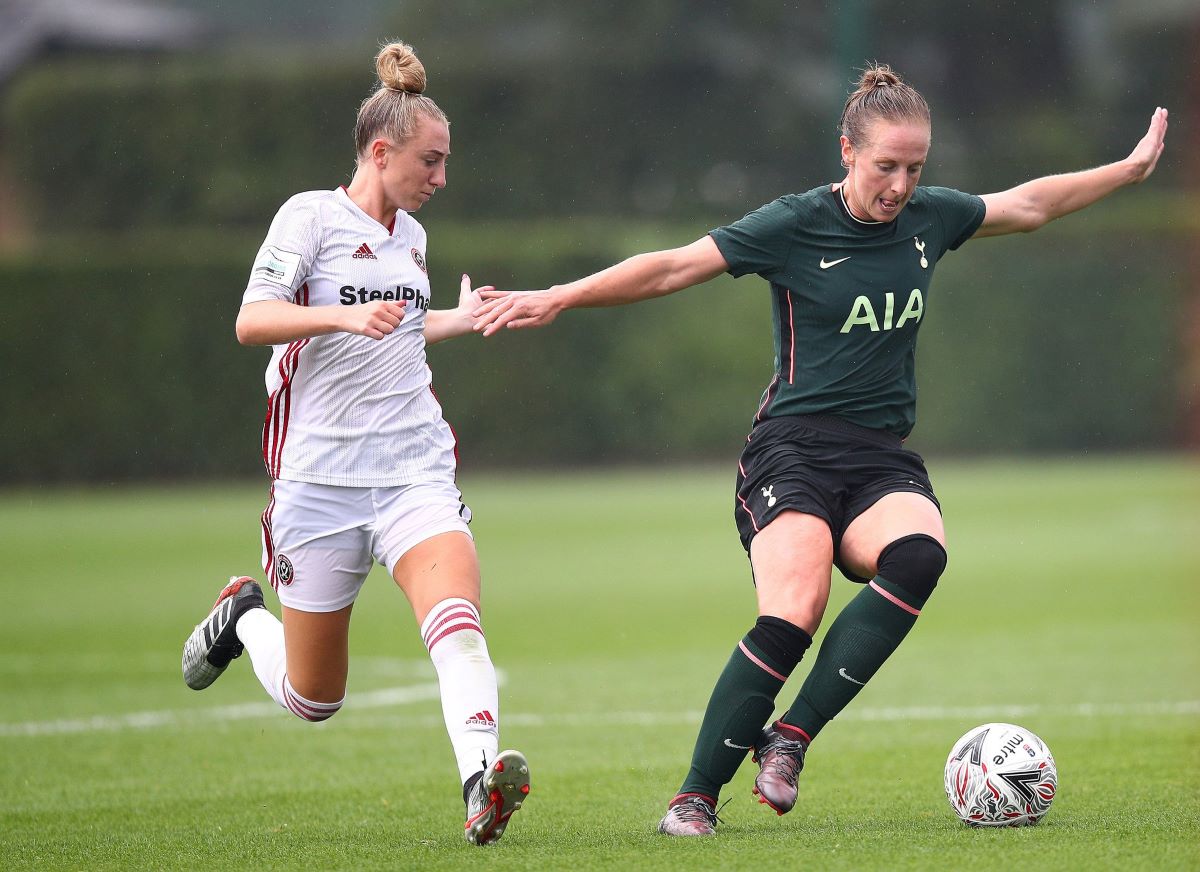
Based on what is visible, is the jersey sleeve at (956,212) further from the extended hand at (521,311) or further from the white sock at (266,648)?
the white sock at (266,648)

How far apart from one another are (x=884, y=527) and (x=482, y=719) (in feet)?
4.31

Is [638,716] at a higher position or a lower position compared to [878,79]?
lower

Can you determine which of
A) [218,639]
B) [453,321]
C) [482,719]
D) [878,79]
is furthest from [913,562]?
[218,639]

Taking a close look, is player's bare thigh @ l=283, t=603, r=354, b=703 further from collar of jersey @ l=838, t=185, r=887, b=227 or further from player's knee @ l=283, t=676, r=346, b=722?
collar of jersey @ l=838, t=185, r=887, b=227

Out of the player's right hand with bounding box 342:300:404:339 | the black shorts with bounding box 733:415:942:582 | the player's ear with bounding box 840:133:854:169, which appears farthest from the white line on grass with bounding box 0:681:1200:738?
the player's right hand with bounding box 342:300:404:339

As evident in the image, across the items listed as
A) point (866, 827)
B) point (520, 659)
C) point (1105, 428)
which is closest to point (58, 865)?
point (866, 827)

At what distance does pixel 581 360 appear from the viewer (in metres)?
25.8

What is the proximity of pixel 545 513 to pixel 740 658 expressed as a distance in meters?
15.2

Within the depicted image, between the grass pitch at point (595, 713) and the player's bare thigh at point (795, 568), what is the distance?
647 mm

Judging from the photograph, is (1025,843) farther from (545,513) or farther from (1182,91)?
(1182,91)

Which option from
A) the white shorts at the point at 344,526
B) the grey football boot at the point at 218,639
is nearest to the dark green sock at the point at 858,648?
the white shorts at the point at 344,526

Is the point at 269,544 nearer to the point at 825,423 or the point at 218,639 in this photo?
the point at 218,639

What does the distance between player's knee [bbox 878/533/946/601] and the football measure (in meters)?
0.53

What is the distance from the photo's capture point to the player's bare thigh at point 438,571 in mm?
5223
